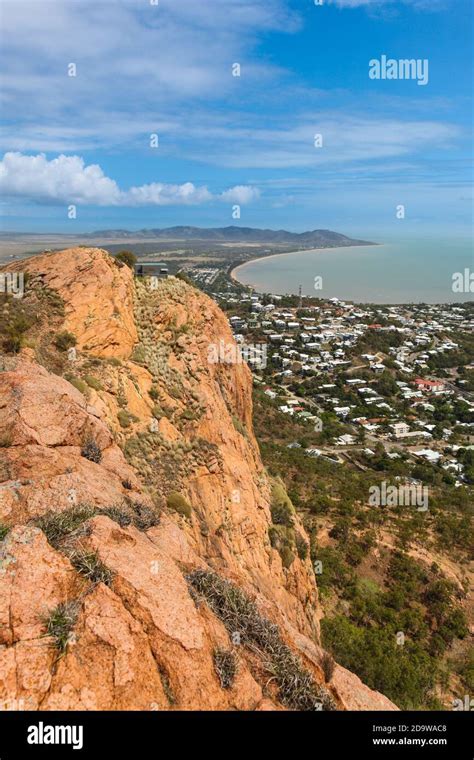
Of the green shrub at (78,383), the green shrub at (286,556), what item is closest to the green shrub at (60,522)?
the green shrub at (78,383)

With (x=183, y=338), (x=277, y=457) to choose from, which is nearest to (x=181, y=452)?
(x=183, y=338)

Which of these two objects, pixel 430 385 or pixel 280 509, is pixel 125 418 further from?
pixel 430 385

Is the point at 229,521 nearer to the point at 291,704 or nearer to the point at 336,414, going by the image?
the point at 291,704

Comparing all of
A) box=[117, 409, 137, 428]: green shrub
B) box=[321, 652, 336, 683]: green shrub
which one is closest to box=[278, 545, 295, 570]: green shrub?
box=[117, 409, 137, 428]: green shrub

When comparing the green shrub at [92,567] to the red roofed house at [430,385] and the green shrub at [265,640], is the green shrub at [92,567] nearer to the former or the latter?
the green shrub at [265,640]

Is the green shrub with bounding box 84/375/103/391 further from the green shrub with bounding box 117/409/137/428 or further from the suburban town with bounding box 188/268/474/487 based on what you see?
the suburban town with bounding box 188/268/474/487
